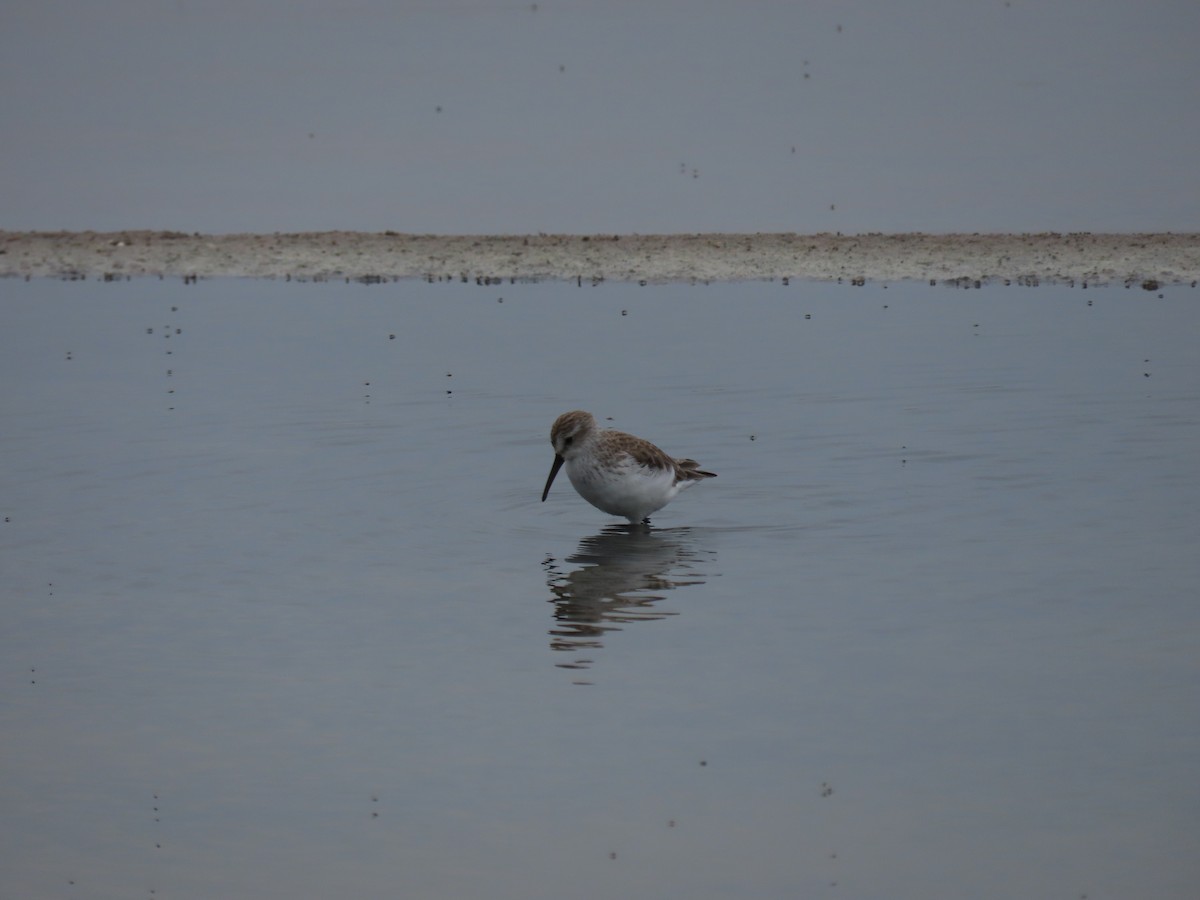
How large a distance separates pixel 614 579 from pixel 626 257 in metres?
25.3

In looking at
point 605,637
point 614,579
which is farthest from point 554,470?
point 605,637

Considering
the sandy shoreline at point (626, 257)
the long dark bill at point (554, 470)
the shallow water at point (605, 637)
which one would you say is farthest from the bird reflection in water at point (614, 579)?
the sandy shoreline at point (626, 257)

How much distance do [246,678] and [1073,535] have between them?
7543mm

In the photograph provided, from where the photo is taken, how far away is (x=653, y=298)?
35.0 m

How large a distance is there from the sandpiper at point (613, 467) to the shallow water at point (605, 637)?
35 cm

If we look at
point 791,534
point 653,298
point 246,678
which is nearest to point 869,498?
point 791,534

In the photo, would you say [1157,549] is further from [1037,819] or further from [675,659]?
[1037,819]

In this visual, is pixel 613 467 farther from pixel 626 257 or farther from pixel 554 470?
pixel 626 257

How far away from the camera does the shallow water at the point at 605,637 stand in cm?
848

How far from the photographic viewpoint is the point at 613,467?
16125 mm

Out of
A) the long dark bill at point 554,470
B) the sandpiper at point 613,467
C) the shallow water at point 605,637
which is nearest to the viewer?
the shallow water at point 605,637

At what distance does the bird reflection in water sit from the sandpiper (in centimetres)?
32

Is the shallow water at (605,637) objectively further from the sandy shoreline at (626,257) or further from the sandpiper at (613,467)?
the sandy shoreline at (626,257)

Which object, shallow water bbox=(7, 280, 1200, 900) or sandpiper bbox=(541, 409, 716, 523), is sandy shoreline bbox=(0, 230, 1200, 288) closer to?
shallow water bbox=(7, 280, 1200, 900)
